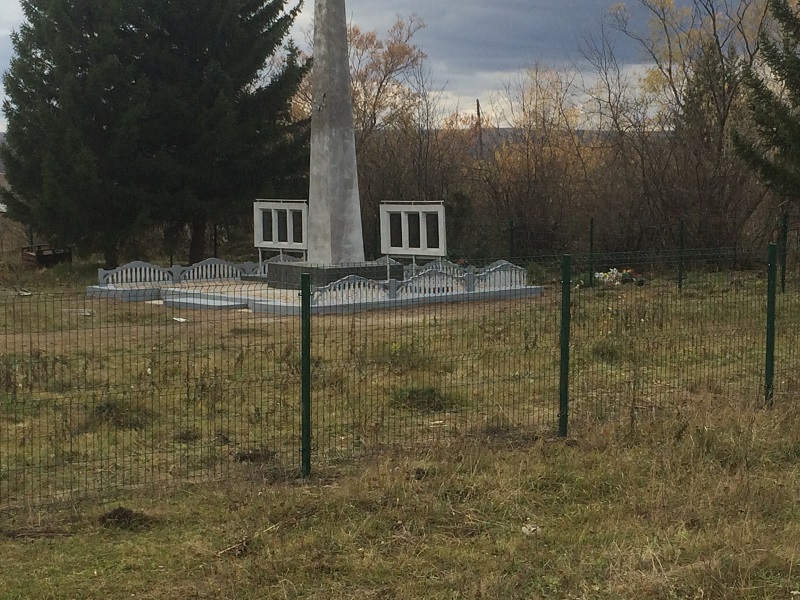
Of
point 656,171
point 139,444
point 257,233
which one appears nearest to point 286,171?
point 257,233

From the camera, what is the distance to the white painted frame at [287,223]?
2180cm

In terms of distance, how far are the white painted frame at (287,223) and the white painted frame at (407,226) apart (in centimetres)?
194

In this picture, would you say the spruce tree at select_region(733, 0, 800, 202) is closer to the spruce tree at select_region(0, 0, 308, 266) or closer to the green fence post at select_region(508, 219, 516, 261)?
the green fence post at select_region(508, 219, 516, 261)

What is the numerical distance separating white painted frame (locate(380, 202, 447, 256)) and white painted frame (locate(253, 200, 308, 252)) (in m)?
1.94

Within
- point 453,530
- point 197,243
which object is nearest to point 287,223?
point 197,243

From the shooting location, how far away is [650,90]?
33344 mm

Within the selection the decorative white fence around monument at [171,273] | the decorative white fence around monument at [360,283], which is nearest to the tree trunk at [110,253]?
the decorative white fence around monument at [171,273]

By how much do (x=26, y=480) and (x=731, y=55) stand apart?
27249 millimetres

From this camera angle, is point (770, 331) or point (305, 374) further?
point (770, 331)

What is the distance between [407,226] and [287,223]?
3.26 m

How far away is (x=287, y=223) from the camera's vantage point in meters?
22.5

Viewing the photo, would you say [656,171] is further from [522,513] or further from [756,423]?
[522,513]

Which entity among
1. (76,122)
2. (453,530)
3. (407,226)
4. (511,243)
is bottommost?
(453,530)

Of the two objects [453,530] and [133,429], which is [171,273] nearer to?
[133,429]
